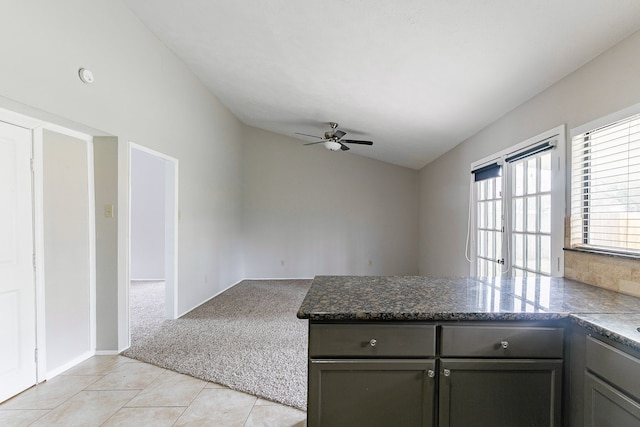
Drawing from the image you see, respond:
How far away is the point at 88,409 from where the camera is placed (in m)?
2.00

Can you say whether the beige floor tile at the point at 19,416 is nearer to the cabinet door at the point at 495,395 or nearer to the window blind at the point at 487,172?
the cabinet door at the point at 495,395

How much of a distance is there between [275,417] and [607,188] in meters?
2.56

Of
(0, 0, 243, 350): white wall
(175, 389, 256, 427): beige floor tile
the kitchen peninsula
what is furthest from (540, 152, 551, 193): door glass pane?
(0, 0, 243, 350): white wall

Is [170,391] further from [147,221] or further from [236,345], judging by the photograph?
[147,221]

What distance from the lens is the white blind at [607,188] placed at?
161 cm

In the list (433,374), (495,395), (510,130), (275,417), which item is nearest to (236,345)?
(275,417)

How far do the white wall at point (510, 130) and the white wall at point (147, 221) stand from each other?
5.63 meters

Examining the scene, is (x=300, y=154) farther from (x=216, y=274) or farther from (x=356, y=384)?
(x=356, y=384)

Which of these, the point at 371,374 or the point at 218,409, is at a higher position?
the point at 371,374

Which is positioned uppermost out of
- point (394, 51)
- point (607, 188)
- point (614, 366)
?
point (394, 51)

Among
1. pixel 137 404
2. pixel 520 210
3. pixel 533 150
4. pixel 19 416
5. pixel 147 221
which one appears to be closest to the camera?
pixel 19 416

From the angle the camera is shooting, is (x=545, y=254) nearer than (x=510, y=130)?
Yes

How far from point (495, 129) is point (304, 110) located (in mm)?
2647

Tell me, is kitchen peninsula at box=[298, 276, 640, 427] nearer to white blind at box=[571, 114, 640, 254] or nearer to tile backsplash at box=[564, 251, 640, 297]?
tile backsplash at box=[564, 251, 640, 297]
